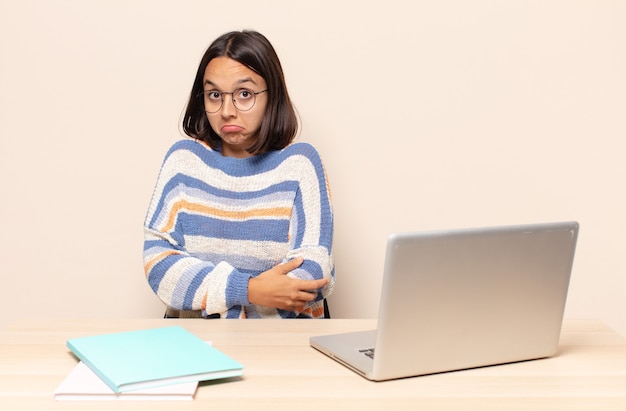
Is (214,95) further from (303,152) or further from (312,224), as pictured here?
(312,224)

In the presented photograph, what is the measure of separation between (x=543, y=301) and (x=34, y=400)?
30.0 inches

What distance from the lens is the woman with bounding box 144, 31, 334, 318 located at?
6.15 feet

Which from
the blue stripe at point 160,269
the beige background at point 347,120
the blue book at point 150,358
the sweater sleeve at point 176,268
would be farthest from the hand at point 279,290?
the beige background at point 347,120

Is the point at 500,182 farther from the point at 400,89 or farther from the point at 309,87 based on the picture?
the point at 309,87

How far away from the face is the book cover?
2.82 feet

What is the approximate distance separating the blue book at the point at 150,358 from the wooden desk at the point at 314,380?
0.08 feet

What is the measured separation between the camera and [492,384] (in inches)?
47.5

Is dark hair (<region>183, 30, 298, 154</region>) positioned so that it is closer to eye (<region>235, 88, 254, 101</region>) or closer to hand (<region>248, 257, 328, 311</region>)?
eye (<region>235, 88, 254, 101</region>)

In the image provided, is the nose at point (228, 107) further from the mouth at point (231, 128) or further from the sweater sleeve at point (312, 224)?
the sweater sleeve at point (312, 224)

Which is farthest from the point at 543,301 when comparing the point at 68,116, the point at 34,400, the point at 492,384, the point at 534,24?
the point at 68,116

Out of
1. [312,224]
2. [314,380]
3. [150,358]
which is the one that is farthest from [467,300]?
[312,224]

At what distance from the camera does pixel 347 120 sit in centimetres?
240

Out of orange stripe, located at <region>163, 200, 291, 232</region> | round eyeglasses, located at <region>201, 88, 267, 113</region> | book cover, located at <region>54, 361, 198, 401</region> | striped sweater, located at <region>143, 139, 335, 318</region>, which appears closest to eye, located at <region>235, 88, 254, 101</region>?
round eyeglasses, located at <region>201, 88, 267, 113</region>

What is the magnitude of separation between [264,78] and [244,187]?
256 mm
